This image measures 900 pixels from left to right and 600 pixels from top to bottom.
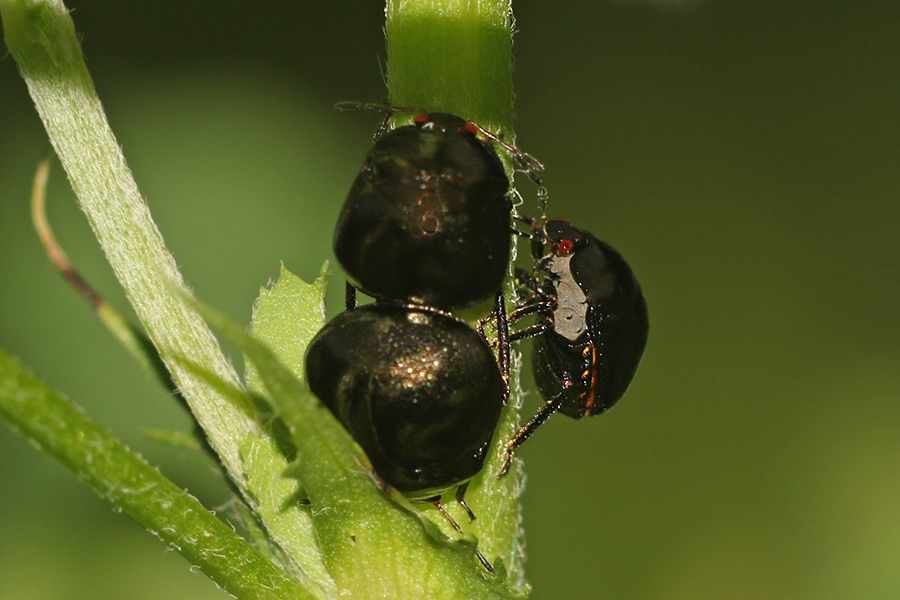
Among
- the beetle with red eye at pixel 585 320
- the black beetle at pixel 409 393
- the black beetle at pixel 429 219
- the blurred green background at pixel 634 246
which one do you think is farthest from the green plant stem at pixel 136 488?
the blurred green background at pixel 634 246

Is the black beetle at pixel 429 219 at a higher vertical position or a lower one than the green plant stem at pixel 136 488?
higher

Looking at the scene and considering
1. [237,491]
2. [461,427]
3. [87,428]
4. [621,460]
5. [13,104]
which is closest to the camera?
[87,428]

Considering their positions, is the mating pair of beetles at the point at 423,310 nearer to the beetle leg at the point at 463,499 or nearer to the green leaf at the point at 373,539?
the beetle leg at the point at 463,499

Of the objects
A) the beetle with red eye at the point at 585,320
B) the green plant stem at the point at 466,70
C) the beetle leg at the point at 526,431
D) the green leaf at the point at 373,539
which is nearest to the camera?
the green leaf at the point at 373,539

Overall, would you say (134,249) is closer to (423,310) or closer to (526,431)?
(423,310)

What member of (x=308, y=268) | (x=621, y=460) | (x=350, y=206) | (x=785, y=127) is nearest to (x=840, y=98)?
(x=785, y=127)

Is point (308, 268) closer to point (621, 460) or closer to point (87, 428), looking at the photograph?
point (621, 460)

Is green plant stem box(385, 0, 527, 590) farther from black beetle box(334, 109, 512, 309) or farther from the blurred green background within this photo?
the blurred green background
